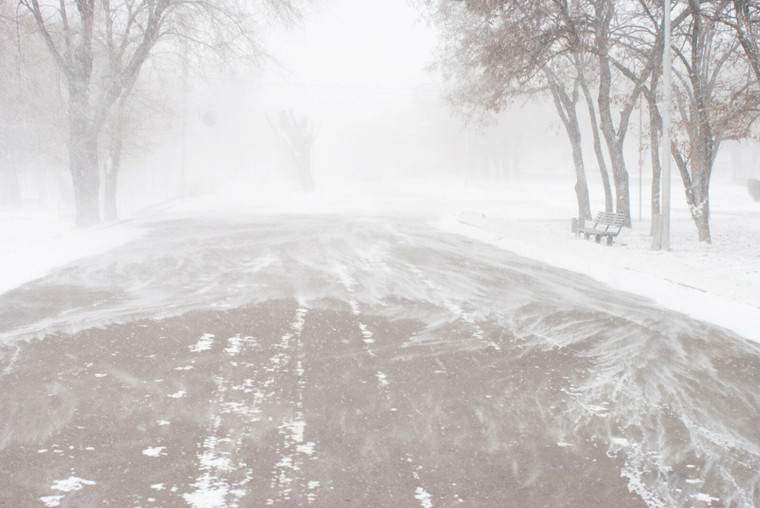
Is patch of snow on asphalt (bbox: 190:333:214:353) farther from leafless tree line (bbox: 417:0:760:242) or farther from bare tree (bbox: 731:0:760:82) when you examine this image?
bare tree (bbox: 731:0:760:82)

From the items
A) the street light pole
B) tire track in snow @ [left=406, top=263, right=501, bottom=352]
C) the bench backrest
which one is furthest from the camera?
the bench backrest

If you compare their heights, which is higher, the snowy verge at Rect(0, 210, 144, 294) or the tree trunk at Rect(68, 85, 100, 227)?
the tree trunk at Rect(68, 85, 100, 227)

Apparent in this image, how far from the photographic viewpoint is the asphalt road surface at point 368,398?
421cm

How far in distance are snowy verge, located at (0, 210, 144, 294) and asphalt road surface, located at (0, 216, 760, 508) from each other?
2.14m

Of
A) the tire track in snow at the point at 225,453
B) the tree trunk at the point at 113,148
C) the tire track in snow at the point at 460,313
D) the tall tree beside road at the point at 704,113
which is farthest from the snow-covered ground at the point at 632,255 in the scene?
the tire track in snow at the point at 225,453

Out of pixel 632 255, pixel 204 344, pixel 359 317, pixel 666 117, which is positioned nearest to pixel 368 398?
pixel 204 344

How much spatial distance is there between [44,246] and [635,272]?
12.8m

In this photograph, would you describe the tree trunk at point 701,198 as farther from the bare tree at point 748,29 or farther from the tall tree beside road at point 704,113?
the bare tree at point 748,29

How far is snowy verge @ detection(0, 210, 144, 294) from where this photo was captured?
497 inches

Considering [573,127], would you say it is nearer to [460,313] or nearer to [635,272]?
[635,272]

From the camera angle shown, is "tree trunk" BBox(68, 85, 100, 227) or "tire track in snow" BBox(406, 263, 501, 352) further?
"tree trunk" BBox(68, 85, 100, 227)

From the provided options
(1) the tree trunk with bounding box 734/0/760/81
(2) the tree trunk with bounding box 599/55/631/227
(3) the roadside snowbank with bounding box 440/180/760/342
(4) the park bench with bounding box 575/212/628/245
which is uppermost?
(1) the tree trunk with bounding box 734/0/760/81

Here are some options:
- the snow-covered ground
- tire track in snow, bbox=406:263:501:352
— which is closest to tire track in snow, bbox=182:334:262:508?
tire track in snow, bbox=406:263:501:352

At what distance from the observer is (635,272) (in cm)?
1292
